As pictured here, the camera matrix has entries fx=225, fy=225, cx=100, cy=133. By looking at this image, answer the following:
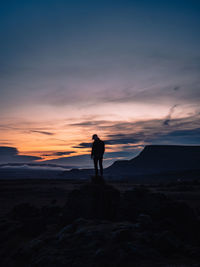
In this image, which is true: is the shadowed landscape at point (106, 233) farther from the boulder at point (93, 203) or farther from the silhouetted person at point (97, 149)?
the silhouetted person at point (97, 149)

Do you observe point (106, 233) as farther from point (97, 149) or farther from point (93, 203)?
point (97, 149)

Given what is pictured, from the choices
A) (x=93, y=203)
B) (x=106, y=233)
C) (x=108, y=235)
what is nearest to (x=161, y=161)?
(x=93, y=203)

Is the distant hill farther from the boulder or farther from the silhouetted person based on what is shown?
the boulder

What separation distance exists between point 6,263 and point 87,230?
13.4ft

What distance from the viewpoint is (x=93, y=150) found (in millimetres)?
15539

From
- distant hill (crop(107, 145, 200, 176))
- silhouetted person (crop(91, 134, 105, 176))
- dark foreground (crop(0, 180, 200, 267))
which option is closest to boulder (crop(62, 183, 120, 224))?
dark foreground (crop(0, 180, 200, 267))

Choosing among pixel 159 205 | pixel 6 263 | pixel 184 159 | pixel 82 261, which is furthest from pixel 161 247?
pixel 184 159

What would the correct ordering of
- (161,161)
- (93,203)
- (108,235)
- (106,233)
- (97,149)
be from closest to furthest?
(108,235) < (106,233) < (93,203) < (97,149) < (161,161)

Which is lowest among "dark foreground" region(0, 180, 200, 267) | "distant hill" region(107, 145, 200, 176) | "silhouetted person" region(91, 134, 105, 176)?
"dark foreground" region(0, 180, 200, 267)

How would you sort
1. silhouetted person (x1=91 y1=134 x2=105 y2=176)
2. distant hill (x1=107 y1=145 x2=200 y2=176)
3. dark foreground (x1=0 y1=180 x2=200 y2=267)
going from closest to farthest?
dark foreground (x1=0 y1=180 x2=200 y2=267) → silhouetted person (x1=91 y1=134 x2=105 y2=176) → distant hill (x1=107 y1=145 x2=200 y2=176)

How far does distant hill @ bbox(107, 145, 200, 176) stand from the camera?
152000 millimetres

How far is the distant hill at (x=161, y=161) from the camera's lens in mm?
152000

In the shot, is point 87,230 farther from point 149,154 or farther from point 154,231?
point 149,154

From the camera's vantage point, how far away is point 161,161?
165375 mm
